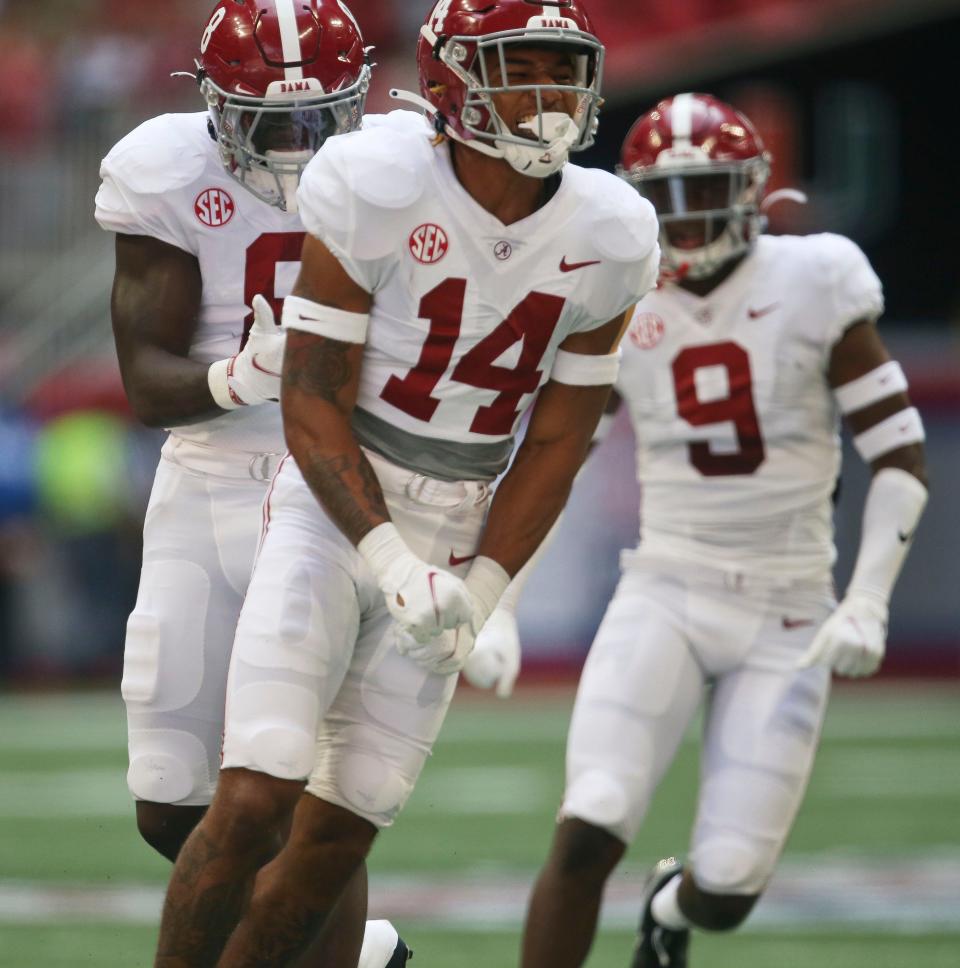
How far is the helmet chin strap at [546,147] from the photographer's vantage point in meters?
3.18

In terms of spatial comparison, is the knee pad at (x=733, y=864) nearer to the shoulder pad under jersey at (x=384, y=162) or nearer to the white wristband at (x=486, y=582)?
the white wristband at (x=486, y=582)

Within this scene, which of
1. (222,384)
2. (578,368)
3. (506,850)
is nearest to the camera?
(578,368)

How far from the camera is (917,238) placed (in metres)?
12.2

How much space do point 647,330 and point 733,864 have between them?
1.21 m

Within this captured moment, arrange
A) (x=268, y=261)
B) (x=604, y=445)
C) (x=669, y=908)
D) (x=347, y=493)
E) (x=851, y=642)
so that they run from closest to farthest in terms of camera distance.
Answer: (x=347, y=493) → (x=268, y=261) → (x=851, y=642) → (x=669, y=908) → (x=604, y=445)

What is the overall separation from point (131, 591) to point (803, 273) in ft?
25.3

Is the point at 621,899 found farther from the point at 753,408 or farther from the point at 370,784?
the point at 370,784

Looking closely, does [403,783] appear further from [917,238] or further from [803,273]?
[917,238]

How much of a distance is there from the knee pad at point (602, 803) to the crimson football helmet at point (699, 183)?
46.3 inches

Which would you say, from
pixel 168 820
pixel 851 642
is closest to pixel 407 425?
pixel 168 820

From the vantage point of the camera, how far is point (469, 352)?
3.27 metres

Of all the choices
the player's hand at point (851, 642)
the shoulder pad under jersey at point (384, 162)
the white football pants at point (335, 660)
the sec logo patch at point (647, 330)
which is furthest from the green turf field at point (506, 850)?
the shoulder pad under jersey at point (384, 162)

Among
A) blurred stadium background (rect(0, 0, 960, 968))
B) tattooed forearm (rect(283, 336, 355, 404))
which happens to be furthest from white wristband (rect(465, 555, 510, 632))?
blurred stadium background (rect(0, 0, 960, 968))

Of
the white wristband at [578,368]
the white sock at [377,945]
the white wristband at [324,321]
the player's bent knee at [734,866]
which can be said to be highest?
the white wristband at [324,321]
